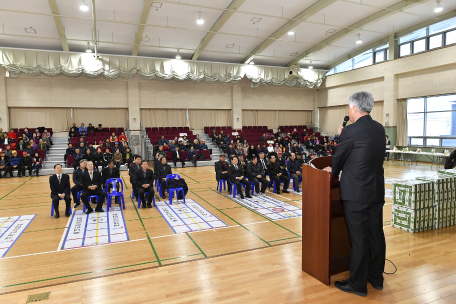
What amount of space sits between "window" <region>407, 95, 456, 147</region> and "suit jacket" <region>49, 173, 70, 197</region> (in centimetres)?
1655

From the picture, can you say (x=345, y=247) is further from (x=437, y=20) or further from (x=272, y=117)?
(x=272, y=117)

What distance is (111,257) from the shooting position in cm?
418

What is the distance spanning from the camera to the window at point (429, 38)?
1412 cm

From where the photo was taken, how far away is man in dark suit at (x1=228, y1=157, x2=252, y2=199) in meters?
8.09

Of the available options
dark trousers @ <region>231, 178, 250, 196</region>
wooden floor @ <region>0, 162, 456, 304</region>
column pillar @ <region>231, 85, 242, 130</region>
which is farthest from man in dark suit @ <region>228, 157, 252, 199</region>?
column pillar @ <region>231, 85, 242, 130</region>

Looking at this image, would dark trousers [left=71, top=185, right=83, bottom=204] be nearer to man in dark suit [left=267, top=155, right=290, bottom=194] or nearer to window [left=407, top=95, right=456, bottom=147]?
man in dark suit [left=267, top=155, right=290, bottom=194]

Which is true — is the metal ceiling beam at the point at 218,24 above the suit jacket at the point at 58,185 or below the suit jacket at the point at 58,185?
above

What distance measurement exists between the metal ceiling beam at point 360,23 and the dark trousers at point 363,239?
1298 centimetres

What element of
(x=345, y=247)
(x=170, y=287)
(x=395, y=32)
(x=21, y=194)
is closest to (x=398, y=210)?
(x=345, y=247)

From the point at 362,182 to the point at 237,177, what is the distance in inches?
221

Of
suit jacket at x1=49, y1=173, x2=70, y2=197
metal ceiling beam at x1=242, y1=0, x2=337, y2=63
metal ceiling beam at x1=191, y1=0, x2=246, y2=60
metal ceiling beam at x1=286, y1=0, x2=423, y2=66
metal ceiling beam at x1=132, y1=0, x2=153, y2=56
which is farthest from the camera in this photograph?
metal ceiling beam at x1=286, y1=0, x2=423, y2=66

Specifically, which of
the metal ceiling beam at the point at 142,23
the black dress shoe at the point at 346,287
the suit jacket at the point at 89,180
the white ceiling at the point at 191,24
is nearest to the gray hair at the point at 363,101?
the black dress shoe at the point at 346,287

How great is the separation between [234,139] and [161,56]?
22.0 feet

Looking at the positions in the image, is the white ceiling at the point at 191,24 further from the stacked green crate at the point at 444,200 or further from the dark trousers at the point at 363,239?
the dark trousers at the point at 363,239
